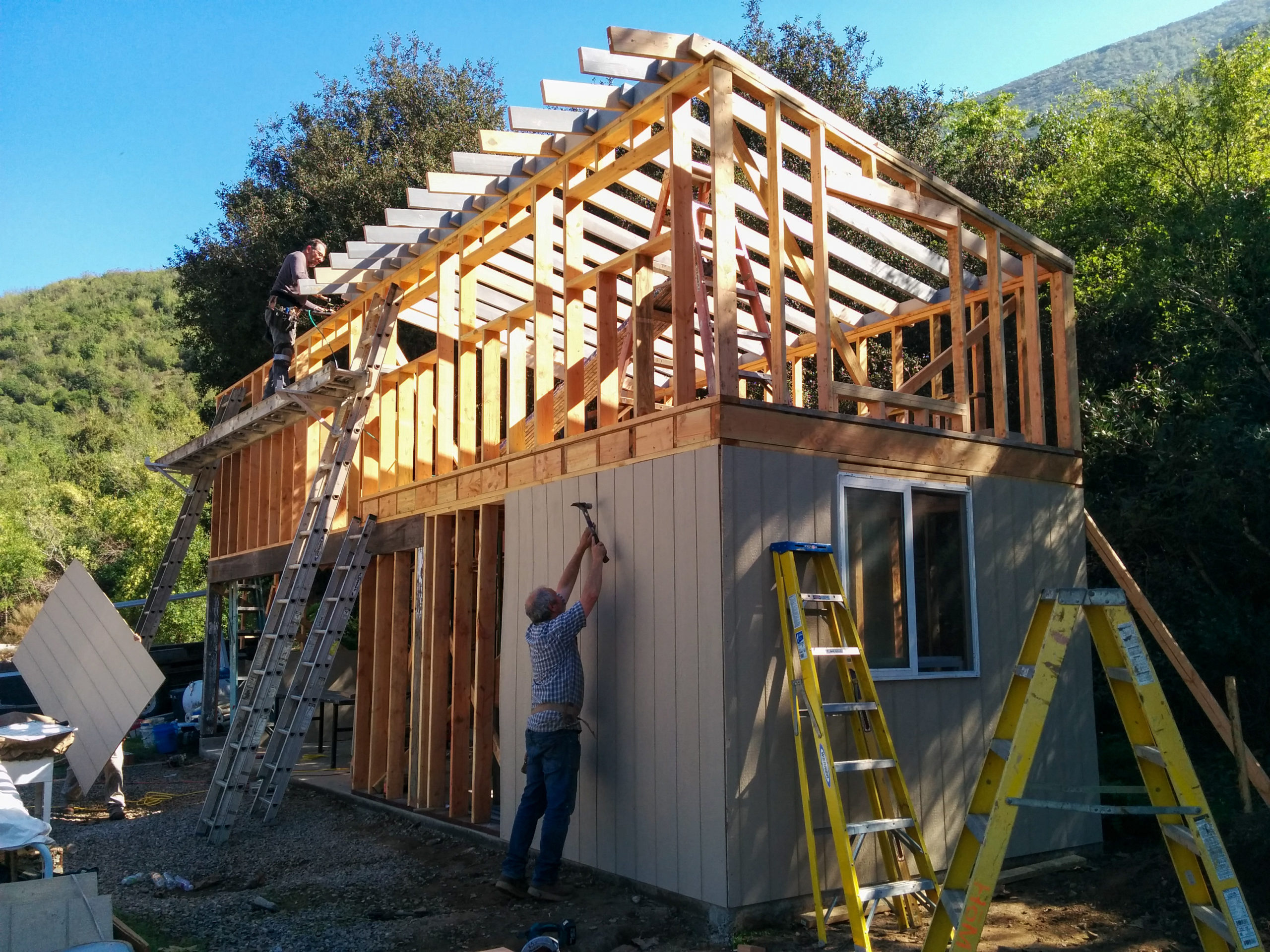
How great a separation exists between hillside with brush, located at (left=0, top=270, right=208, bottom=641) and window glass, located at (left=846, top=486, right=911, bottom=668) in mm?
22023

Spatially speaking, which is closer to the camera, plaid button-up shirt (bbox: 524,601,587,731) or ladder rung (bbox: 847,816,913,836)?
ladder rung (bbox: 847,816,913,836)

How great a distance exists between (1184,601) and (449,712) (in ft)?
23.4

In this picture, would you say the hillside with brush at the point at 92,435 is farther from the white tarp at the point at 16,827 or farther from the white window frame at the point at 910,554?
the white window frame at the point at 910,554

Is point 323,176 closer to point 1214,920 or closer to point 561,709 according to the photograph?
point 561,709

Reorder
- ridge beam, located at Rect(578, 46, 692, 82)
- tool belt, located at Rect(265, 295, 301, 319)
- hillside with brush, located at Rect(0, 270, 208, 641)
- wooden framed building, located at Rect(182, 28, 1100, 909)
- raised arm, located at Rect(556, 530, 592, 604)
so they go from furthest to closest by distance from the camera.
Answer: hillside with brush, located at Rect(0, 270, 208, 641)
tool belt, located at Rect(265, 295, 301, 319)
raised arm, located at Rect(556, 530, 592, 604)
ridge beam, located at Rect(578, 46, 692, 82)
wooden framed building, located at Rect(182, 28, 1100, 909)

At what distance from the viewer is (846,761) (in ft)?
19.2

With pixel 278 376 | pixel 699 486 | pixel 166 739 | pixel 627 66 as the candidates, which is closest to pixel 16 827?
pixel 699 486

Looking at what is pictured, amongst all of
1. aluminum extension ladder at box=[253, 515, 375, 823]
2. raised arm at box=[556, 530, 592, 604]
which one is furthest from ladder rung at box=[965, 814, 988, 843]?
aluminum extension ladder at box=[253, 515, 375, 823]

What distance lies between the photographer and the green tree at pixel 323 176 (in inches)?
813

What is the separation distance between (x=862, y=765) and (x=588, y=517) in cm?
242

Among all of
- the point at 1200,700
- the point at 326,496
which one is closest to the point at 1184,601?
the point at 1200,700

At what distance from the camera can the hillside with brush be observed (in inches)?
1303

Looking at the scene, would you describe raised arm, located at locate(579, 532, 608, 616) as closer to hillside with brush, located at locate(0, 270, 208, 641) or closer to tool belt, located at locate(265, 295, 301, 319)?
tool belt, located at locate(265, 295, 301, 319)

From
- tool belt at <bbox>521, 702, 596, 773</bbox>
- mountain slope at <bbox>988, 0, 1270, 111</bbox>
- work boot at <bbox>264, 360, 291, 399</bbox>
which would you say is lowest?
tool belt at <bbox>521, 702, 596, 773</bbox>
